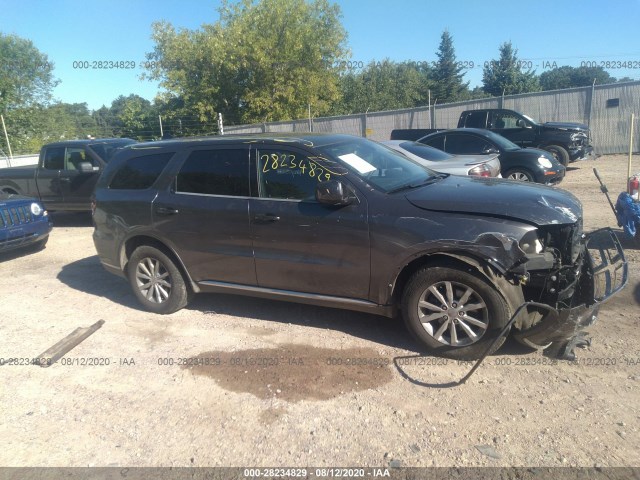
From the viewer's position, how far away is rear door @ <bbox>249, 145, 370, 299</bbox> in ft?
13.0

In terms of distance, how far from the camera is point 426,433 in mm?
2990

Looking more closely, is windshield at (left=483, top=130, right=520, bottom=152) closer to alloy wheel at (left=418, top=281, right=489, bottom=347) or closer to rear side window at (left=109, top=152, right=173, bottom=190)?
alloy wheel at (left=418, top=281, right=489, bottom=347)

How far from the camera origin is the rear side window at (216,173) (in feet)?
14.8

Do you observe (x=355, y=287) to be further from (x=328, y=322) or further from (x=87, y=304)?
(x=87, y=304)

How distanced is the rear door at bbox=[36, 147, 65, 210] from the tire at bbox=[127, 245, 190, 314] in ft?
20.6

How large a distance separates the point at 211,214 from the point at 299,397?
6.60ft

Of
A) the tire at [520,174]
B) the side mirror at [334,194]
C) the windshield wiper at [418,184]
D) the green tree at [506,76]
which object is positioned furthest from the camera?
the green tree at [506,76]

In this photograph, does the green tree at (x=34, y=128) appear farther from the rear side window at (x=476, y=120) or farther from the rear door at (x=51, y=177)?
the rear side window at (x=476, y=120)

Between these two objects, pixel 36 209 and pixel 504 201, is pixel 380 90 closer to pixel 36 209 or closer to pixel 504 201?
pixel 36 209

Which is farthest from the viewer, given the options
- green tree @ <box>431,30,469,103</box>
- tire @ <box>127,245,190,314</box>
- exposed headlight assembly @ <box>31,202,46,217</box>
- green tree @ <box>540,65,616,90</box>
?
green tree @ <box>540,65,616,90</box>

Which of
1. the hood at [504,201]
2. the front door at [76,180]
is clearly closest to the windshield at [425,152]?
the hood at [504,201]

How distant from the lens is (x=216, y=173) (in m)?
4.66

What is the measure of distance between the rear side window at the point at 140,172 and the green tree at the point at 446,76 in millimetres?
47478

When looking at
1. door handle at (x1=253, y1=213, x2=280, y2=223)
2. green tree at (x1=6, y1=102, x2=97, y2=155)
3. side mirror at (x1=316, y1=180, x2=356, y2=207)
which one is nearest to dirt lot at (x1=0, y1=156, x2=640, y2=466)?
door handle at (x1=253, y1=213, x2=280, y2=223)
